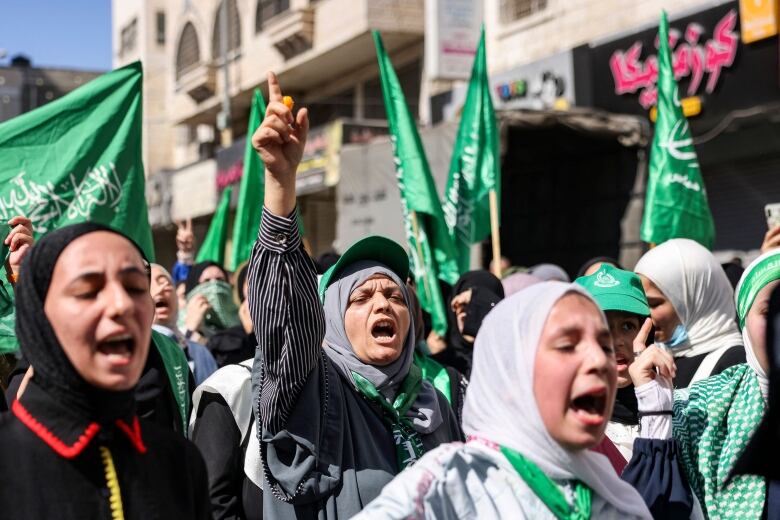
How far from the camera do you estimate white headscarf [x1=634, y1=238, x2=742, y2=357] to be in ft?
13.5

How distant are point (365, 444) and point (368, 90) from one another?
18.1 meters

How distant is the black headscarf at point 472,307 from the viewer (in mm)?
4988

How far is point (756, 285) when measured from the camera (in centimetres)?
310

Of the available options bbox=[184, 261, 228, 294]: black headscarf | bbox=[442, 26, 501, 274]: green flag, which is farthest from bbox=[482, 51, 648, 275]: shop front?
bbox=[184, 261, 228, 294]: black headscarf

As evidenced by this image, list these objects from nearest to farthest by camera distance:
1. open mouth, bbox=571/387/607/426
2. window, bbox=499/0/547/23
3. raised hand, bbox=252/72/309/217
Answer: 1. open mouth, bbox=571/387/607/426
2. raised hand, bbox=252/72/309/217
3. window, bbox=499/0/547/23

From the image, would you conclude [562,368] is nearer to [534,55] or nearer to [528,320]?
[528,320]

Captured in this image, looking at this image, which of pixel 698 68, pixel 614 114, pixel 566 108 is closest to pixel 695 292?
pixel 698 68

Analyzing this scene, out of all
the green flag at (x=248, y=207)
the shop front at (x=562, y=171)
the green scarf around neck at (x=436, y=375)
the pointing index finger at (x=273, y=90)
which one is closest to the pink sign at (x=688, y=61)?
the shop front at (x=562, y=171)

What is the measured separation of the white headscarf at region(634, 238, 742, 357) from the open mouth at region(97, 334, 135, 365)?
269 cm

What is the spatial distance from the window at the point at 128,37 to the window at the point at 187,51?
5471 millimetres

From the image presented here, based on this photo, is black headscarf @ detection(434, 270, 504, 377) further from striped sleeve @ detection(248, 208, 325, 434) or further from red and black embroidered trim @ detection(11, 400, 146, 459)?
red and black embroidered trim @ detection(11, 400, 146, 459)

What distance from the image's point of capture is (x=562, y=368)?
2127 mm

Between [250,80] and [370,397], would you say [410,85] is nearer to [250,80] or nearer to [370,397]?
[250,80]

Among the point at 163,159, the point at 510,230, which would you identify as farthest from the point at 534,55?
the point at 163,159
